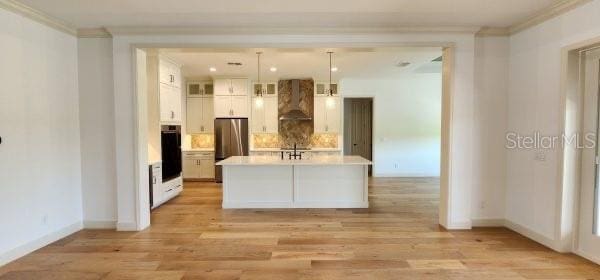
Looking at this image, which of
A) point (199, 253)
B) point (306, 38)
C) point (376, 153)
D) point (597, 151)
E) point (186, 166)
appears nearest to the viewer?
point (597, 151)

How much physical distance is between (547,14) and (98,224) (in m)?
6.26

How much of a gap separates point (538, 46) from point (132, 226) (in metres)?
5.68

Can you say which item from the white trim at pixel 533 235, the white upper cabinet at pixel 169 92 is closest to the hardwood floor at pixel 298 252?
the white trim at pixel 533 235

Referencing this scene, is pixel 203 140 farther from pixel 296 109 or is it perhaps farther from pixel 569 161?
pixel 569 161

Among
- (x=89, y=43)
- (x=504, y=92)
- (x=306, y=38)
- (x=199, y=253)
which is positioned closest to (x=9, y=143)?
(x=89, y=43)

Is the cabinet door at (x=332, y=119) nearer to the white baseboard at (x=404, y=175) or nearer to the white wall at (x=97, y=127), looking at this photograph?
the white baseboard at (x=404, y=175)

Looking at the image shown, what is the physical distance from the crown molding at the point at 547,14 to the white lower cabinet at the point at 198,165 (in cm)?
659

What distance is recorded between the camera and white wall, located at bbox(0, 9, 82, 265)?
3.24 meters

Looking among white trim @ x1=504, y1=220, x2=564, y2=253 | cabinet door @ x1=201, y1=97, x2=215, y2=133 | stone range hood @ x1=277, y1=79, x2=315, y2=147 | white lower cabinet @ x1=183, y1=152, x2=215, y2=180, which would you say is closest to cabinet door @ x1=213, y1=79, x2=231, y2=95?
cabinet door @ x1=201, y1=97, x2=215, y2=133

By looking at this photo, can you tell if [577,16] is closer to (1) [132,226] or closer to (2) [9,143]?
(1) [132,226]

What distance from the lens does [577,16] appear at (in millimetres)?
3219

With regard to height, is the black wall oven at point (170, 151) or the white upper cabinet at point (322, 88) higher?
the white upper cabinet at point (322, 88)

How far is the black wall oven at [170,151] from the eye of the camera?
5.85 meters

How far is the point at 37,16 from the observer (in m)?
3.56
